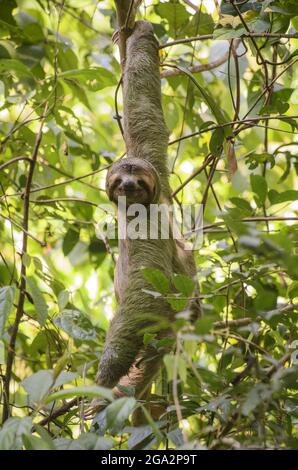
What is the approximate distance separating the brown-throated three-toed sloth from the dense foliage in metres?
0.16

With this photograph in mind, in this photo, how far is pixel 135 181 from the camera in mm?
4867

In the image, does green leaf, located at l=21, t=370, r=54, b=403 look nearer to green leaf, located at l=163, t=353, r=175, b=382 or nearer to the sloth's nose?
green leaf, located at l=163, t=353, r=175, b=382

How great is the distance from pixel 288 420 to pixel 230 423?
773 mm

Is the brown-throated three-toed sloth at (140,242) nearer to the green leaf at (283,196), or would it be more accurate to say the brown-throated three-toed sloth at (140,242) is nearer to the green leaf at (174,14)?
the green leaf at (174,14)

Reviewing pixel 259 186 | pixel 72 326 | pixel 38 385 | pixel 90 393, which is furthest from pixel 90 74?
pixel 90 393

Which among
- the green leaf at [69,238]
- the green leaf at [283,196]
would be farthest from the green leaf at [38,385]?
the green leaf at [69,238]

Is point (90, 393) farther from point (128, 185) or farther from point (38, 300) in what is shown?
point (128, 185)

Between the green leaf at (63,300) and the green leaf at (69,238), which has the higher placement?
the green leaf at (69,238)

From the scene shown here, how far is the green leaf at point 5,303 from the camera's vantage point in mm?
3199

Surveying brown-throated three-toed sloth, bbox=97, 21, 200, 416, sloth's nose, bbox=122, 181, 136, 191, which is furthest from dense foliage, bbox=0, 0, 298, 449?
sloth's nose, bbox=122, 181, 136, 191

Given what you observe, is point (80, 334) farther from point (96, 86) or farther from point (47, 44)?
point (47, 44)

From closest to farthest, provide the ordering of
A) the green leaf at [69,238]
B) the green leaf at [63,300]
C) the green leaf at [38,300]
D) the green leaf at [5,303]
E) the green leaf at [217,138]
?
the green leaf at [5,303], the green leaf at [38,300], the green leaf at [63,300], the green leaf at [217,138], the green leaf at [69,238]

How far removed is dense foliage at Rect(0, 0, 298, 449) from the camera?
2584 mm

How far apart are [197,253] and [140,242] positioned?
0.50 meters
